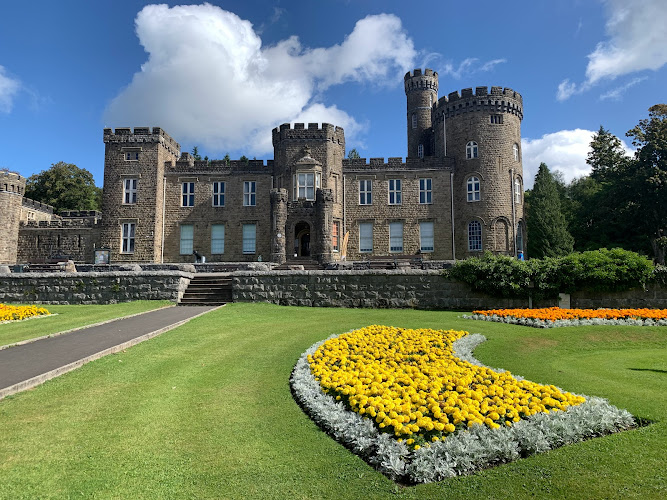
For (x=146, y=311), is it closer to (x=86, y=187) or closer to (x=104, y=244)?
(x=104, y=244)

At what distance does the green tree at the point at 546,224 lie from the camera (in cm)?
4244

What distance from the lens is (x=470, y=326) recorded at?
12867mm

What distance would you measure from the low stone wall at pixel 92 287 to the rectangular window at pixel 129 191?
60.2 ft

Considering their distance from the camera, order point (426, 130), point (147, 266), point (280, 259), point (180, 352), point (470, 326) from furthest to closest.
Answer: point (426, 130)
point (280, 259)
point (147, 266)
point (470, 326)
point (180, 352)

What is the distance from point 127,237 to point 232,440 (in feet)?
119

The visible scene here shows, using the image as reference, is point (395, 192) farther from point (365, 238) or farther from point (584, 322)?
point (584, 322)

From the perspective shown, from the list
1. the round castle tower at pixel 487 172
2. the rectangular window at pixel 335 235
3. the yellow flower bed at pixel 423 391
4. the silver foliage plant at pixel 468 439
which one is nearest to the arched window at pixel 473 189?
the round castle tower at pixel 487 172

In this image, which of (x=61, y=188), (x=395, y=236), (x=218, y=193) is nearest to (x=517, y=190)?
(x=395, y=236)

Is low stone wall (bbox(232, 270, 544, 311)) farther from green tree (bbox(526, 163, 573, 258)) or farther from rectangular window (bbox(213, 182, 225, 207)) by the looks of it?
green tree (bbox(526, 163, 573, 258))

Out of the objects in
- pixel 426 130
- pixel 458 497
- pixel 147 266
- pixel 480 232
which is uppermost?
pixel 426 130

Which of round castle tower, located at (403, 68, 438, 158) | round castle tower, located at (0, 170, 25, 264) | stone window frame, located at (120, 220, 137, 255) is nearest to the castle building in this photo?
stone window frame, located at (120, 220, 137, 255)

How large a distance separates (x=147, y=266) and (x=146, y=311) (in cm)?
1365

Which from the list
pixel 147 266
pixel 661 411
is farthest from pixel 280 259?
pixel 661 411

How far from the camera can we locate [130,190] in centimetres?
3762
